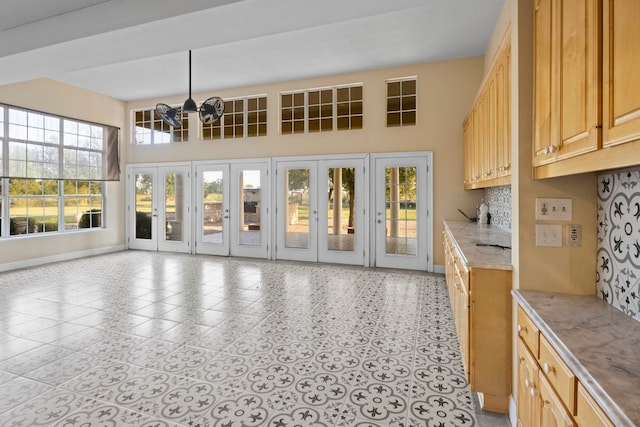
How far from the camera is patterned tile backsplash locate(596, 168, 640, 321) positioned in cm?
147

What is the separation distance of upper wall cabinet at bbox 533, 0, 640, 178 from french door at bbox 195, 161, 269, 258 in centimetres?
575

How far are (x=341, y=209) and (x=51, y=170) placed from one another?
577cm

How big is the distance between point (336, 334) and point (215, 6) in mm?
3106

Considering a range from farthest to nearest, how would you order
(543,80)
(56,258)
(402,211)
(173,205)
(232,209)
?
(173,205) < (232,209) < (56,258) < (402,211) < (543,80)

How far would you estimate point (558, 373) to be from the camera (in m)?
1.25

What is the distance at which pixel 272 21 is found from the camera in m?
2.90

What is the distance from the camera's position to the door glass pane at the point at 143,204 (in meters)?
8.10

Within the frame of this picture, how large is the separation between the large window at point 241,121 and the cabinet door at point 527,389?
627cm

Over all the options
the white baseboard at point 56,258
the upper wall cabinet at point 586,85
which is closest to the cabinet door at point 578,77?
the upper wall cabinet at point 586,85

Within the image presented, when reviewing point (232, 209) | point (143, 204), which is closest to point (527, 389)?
point (232, 209)

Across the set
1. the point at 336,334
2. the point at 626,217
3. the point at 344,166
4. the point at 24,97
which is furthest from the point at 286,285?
the point at 24,97

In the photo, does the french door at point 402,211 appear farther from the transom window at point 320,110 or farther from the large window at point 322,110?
the transom window at point 320,110

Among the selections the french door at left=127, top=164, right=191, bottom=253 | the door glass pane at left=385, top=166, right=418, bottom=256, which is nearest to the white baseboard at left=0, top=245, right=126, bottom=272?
the french door at left=127, top=164, right=191, bottom=253

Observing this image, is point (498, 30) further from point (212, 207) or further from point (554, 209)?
point (212, 207)
